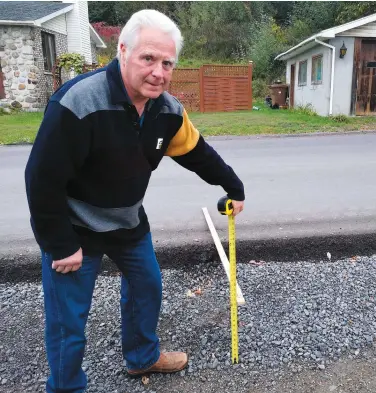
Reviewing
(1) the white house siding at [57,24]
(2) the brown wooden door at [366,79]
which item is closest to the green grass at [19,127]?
(1) the white house siding at [57,24]

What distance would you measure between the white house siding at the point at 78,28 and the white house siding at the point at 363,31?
42.0 ft

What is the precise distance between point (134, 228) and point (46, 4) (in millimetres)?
22000

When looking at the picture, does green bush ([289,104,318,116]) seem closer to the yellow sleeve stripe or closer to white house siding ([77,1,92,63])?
white house siding ([77,1,92,63])

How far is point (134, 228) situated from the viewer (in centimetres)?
204

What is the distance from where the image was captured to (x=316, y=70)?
16.9 metres

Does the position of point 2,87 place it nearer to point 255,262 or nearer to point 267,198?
point 267,198

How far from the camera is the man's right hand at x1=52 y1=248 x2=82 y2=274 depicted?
175 centimetres

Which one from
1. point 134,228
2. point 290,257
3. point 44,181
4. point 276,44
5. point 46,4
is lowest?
point 290,257

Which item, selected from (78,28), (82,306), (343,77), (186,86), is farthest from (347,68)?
(82,306)

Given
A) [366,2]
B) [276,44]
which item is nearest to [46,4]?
[276,44]

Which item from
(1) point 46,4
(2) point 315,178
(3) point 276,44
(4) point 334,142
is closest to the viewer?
(2) point 315,178

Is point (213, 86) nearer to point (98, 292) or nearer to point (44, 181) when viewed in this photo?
point (98, 292)

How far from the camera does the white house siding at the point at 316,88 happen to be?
15580 mm

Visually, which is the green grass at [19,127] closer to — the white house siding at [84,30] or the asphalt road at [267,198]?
the asphalt road at [267,198]
